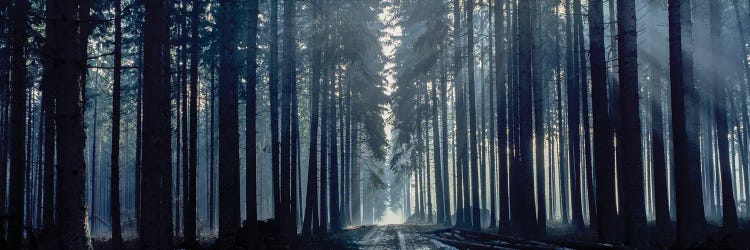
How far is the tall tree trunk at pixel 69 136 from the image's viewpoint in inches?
313

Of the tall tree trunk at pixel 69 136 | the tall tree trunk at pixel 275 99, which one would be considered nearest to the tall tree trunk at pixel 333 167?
the tall tree trunk at pixel 275 99

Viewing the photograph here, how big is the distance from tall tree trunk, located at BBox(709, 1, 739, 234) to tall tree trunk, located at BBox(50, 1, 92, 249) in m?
15.0

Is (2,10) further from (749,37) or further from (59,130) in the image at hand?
(749,37)

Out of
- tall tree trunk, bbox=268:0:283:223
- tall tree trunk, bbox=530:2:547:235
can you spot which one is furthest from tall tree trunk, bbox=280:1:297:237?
tall tree trunk, bbox=530:2:547:235

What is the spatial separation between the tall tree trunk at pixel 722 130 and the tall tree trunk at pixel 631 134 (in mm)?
4550

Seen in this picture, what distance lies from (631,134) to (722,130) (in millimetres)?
6805

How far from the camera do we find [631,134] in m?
12.4

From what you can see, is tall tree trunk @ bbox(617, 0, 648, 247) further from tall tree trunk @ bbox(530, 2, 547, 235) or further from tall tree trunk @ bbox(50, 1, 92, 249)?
tall tree trunk @ bbox(50, 1, 92, 249)

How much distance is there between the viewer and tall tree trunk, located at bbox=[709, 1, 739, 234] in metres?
15.6

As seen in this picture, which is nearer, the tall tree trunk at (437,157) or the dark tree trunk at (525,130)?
the dark tree trunk at (525,130)

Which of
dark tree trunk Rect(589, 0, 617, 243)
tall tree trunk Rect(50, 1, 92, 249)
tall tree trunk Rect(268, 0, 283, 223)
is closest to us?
tall tree trunk Rect(50, 1, 92, 249)

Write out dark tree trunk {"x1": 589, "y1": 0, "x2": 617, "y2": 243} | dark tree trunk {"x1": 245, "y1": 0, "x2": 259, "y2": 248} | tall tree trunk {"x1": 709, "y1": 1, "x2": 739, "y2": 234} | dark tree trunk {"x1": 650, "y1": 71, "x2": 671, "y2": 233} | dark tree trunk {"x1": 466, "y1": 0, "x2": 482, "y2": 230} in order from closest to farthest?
dark tree trunk {"x1": 589, "y1": 0, "x2": 617, "y2": 243}, tall tree trunk {"x1": 709, "y1": 1, "x2": 739, "y2": 234}, dark tree trunk {"x1": 650, "y1": 71, "x2": 671, "y2": 233}, dark tree trunk {"x1": 245, "y1": 0, "x2": 259, "y2": 248}, dark tree trunk {"x1": 466, "y1": 0, "x2": 482, "y2": 230}

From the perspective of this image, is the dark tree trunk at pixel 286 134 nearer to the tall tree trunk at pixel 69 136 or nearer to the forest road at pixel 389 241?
the forest road at pixel 389 241

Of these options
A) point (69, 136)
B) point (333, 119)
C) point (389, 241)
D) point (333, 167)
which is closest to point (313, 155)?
point (333, 119)
